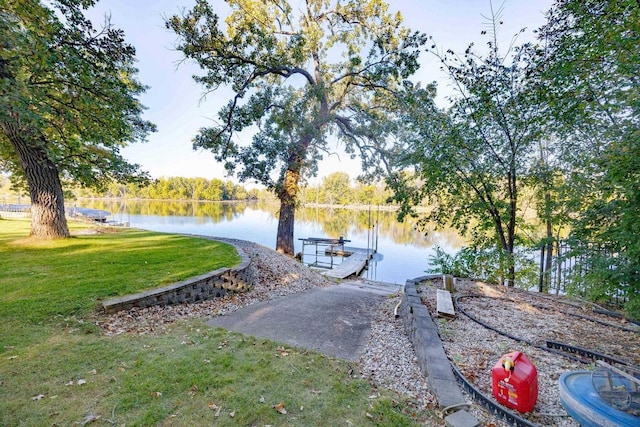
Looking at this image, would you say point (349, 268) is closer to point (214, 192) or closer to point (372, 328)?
point (372, 328)

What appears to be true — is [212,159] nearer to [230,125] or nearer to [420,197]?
[230,125]

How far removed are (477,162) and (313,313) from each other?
5.11 meters

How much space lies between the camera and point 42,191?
23.9 feet

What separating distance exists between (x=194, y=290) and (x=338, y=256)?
541 inches

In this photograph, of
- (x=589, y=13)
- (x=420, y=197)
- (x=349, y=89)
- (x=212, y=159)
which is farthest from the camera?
(x=349, y=89)

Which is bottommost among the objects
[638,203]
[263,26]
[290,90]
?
[638,203]

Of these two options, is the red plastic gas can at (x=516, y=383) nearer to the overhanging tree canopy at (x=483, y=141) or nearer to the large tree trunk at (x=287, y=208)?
the overhanging tree canopy at (x=483, y=141)

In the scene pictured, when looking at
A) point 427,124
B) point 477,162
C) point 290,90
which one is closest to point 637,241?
point 477,162

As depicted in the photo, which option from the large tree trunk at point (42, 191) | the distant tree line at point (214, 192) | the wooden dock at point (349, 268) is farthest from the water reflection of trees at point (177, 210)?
the large tree trunk at point (42, 191)

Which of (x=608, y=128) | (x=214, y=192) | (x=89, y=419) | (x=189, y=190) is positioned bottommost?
(x=89, y=419)

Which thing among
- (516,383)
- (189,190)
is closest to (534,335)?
(516,383)

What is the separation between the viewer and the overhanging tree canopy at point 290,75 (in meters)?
7.86

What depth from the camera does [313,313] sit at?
4.50 m

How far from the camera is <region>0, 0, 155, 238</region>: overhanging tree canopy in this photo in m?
4.04
